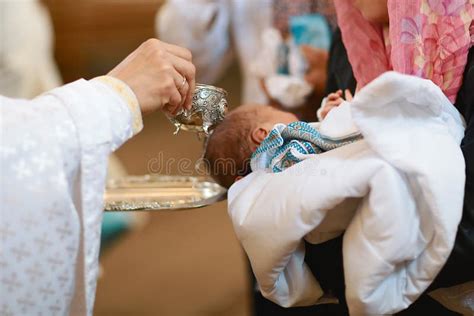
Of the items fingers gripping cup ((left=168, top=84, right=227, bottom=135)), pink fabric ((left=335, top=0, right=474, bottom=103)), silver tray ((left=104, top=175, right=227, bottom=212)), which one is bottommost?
silver tray ((left=104, top=175, right=227, bottom=212))

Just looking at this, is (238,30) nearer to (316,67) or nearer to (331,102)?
(316,67)

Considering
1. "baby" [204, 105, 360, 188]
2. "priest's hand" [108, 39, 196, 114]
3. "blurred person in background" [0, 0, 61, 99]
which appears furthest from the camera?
"blurred person in background" [0, 0, 61, 99]

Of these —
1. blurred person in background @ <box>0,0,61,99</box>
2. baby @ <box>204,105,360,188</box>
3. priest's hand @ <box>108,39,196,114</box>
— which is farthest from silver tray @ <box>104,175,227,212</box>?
blurred person in background @ <box>0,0,61,99</box>

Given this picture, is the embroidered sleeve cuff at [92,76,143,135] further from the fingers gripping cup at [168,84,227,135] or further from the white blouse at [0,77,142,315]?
the fingers gripping cup at [168,84,227,135]

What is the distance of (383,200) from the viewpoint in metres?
0.84

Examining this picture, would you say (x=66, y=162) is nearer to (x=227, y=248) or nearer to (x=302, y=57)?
(x=302, y=57)

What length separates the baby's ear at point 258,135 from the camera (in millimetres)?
1177

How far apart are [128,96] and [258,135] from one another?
300mm

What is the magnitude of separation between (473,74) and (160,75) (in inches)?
16.0

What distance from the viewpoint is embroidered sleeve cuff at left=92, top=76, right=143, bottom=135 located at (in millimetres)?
937

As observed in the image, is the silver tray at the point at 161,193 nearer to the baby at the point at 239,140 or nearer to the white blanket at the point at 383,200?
the baby at the point at 239,140

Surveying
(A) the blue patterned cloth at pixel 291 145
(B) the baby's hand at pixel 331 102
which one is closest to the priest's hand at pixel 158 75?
(A) the blue patterned cloth at pixel 291 145

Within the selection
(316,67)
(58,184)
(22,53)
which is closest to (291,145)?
(58,184)

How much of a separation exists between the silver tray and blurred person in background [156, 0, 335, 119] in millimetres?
715
